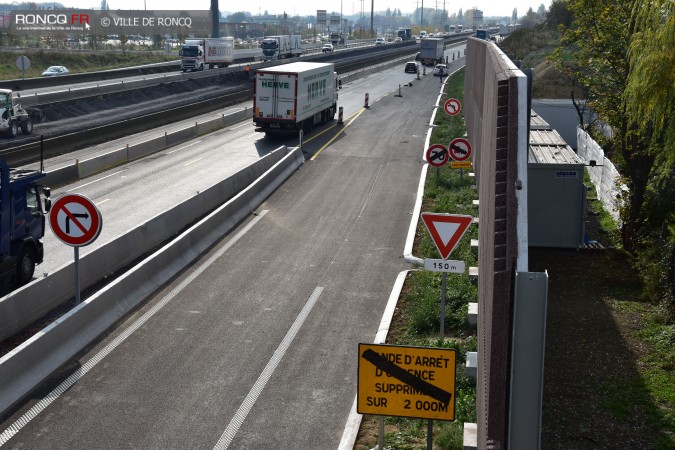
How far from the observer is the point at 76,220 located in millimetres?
13367

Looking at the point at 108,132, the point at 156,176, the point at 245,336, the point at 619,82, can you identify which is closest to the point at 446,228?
the point at 245,336

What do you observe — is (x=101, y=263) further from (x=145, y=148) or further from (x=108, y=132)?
(x=108, y=132)

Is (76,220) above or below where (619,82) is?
below

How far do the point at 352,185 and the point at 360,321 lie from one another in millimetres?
15161

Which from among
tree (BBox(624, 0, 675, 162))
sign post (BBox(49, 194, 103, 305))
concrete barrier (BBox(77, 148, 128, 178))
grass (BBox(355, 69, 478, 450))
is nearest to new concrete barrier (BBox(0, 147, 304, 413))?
sign post (BBox(49, 194, 103, 305))

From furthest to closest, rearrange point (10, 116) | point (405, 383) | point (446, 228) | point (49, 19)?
point (49, 19) → point (10, 116) → point (446, 228) → point (405, 383)

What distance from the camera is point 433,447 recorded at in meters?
10.2

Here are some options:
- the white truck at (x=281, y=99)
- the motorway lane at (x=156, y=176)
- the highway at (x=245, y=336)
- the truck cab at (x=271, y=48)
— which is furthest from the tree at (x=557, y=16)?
the highway at (x=245, y=336)

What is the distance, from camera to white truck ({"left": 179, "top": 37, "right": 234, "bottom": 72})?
3388 inches

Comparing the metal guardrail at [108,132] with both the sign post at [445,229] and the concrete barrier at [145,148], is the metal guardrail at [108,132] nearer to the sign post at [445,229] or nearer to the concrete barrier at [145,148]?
the concrete barrier at [145,148]

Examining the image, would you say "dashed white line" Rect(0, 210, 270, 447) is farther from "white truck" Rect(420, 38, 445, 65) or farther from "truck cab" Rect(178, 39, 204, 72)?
"white truck" Rect(420, 38, 445, 65)

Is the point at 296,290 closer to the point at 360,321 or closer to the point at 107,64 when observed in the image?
the point at 360,321

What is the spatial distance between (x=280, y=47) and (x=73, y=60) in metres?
28.4

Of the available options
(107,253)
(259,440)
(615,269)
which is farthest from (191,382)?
(615,269)
